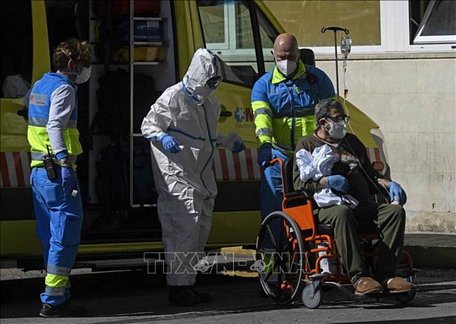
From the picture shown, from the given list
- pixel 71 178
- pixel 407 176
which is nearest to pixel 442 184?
pixel 407 176

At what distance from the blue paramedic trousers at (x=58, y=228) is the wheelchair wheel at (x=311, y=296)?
1578 mm

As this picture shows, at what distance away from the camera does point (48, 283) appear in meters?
8.65

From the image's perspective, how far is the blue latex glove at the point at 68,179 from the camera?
852 centimetres

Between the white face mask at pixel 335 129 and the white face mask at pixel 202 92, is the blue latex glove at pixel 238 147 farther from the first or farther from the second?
the white face mask at pixel 335 129

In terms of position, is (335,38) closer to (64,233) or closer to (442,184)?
(442,184)

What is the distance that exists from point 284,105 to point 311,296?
1.48 m

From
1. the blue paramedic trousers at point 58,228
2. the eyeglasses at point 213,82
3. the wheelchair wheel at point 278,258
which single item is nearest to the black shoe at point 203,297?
the wheelchair wheel at point 278,258

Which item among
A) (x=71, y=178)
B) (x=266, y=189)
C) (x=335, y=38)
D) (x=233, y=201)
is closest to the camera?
(x=71, y=178)

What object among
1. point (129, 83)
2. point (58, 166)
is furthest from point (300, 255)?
point (129, 83)

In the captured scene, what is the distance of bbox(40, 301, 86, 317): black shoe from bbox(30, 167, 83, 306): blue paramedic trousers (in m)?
0.03

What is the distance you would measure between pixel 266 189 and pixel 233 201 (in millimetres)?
771

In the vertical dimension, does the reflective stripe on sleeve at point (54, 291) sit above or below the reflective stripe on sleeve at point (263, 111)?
below

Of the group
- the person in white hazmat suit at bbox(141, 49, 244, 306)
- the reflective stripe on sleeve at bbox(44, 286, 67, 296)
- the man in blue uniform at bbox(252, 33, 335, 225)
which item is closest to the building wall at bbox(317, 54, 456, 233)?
the man in blue uniform at bbox(252, 33, 335, 225)

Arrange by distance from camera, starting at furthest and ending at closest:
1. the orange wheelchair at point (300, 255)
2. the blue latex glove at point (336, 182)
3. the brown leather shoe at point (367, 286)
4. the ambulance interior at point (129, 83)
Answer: the ambulance interior at point (129, 83) → the blue latex glove at point (336, 182) → the orange wheelchair at point (300, 255) → the brown leather shoe at point (367, 286)
